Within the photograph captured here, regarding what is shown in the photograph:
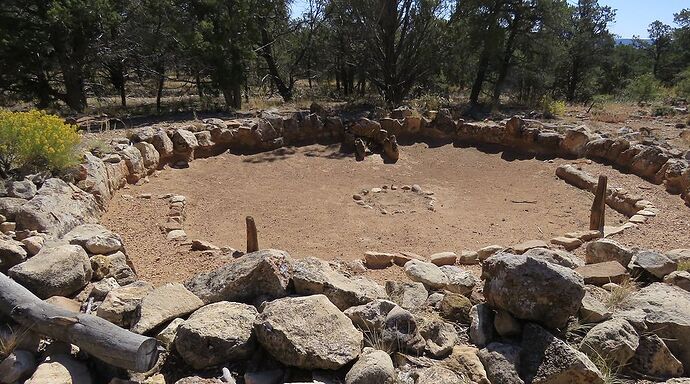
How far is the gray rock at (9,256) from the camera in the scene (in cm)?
417

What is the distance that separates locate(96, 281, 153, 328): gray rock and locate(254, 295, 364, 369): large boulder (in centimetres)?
91

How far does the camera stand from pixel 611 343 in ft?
11.0

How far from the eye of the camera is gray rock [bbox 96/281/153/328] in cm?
337

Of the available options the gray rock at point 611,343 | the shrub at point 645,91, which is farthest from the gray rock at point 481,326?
the shrub at point 645,91

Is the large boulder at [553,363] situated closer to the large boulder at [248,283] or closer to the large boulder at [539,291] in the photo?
the large boulder at [539,291]

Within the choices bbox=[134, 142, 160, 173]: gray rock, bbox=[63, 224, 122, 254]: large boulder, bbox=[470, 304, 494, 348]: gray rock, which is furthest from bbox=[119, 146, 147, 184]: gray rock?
bbox=[470, 304, 494, 348]: gray rock

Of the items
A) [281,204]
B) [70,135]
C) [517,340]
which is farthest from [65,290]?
[281,204]

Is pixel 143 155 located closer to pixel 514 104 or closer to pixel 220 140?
pixel 220 140

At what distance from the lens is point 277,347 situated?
3148mm

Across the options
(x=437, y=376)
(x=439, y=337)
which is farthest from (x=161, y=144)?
(x=437, y=376)

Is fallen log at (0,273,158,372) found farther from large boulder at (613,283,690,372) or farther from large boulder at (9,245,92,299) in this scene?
large boulder at (613,283,690,372)

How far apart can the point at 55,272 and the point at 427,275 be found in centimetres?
330

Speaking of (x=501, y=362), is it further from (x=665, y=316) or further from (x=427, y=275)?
(x=427, y=275)

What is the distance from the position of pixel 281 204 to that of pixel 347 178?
7.11ft
